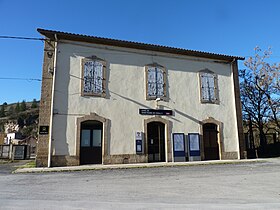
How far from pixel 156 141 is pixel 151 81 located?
137 inches

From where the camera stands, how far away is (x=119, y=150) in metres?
12.2

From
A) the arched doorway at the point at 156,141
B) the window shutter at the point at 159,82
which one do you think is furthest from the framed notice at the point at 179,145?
the window shutter at the point at 159,82

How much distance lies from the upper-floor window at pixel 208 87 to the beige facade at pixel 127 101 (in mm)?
Answer: 226

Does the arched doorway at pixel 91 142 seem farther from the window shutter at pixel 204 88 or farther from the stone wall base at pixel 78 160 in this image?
the window shutter at pixel 204 88

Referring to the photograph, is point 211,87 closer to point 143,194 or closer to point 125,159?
point 125,159

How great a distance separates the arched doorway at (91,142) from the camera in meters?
11.9

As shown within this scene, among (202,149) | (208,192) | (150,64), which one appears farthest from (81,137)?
(208,192)

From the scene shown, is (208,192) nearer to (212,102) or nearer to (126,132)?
(126,132)

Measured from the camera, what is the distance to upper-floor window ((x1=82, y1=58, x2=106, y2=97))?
1234 centimetres

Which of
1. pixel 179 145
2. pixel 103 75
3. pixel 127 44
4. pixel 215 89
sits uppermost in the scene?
pixel 127 44

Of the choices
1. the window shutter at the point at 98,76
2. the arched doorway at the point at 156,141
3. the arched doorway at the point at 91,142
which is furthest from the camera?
the arched doorway at the point at 156,141

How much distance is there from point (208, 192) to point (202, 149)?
8532 millimetres

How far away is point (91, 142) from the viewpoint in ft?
39.9

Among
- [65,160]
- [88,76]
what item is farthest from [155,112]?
[65,160]
